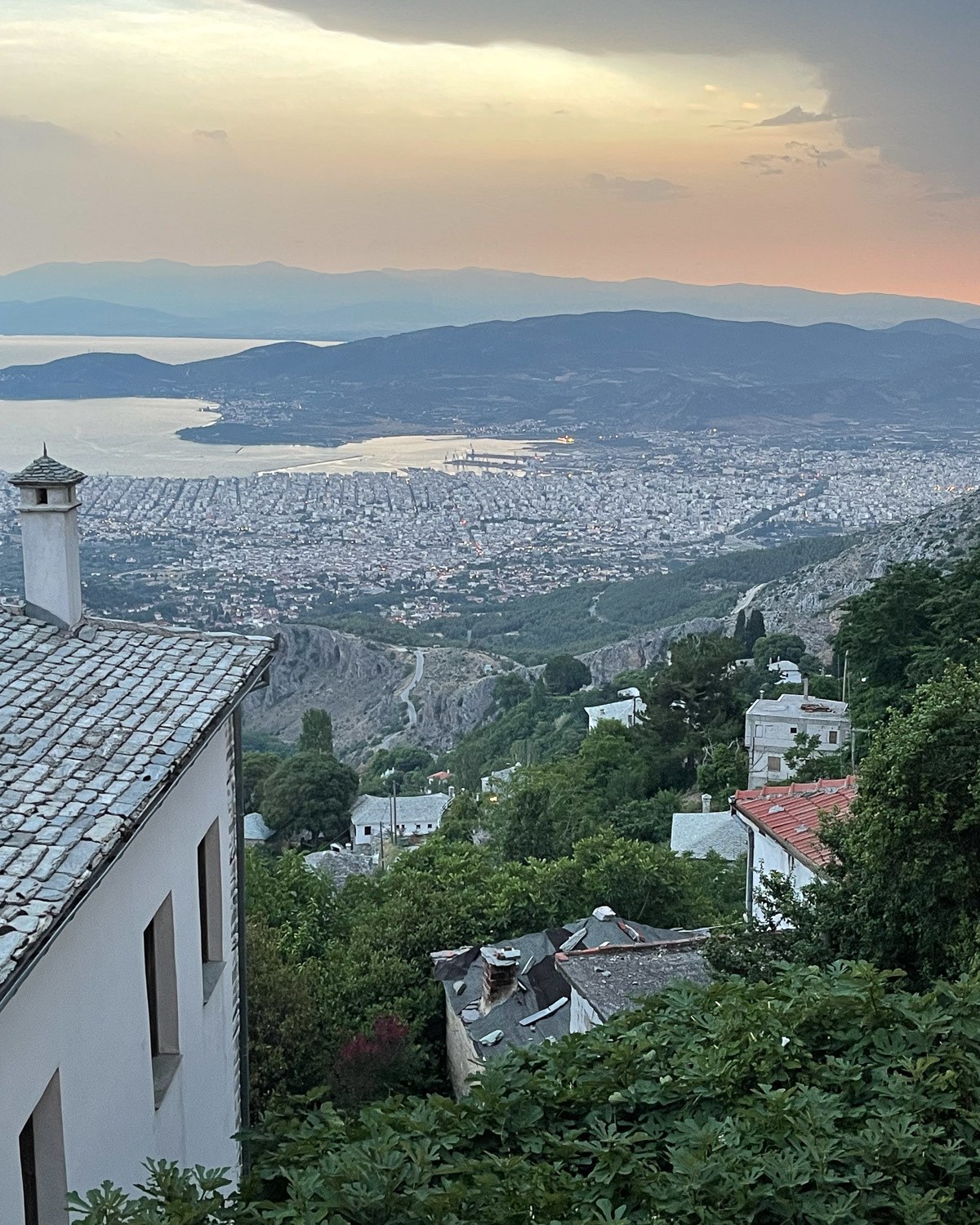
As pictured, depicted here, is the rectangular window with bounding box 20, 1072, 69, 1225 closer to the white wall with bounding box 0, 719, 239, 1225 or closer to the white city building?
the white wall with bounding box 0, 719, 239, 1225

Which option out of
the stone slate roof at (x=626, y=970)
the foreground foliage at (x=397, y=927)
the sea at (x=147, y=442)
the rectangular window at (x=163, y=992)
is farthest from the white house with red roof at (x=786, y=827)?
the sea at (x=147, y=442)

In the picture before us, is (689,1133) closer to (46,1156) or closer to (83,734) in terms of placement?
(46,1156)

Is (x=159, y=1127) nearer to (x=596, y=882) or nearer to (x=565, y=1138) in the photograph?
(x=565, y=1138)

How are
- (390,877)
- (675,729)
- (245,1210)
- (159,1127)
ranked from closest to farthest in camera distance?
(245,1210)
(159,1127)
(390,877)
(675,729)

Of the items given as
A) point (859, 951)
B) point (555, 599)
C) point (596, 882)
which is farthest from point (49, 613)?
point (555, 599)

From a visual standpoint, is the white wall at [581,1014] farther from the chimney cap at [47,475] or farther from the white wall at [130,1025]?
the chimney cap at [47,475]

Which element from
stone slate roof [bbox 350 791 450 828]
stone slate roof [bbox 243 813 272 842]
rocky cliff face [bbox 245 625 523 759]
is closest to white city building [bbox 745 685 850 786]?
stone slate roof [bbox 350 791 450 828]
